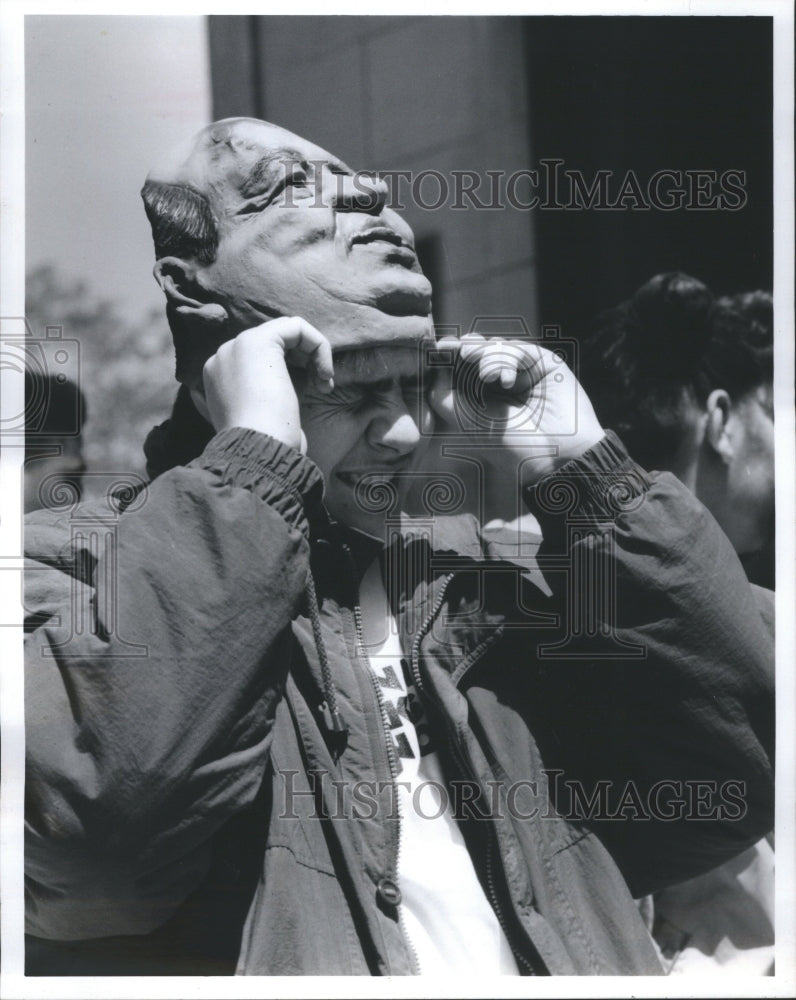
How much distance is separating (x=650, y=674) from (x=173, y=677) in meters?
0.74

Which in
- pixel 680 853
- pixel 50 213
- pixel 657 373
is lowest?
pixel 680 853

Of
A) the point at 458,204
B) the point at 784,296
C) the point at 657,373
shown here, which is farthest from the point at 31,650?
the point at 784,296

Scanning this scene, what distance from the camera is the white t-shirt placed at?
2.04 meters

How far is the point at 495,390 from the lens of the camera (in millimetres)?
2242

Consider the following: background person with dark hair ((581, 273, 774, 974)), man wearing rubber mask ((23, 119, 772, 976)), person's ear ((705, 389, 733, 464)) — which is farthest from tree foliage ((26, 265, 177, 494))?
person's ear ((705, 389, 733, 464))

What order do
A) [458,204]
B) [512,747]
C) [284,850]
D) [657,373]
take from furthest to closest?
1. [657,373]
2. [458,204]
3. [512,747]
4. [284,850]

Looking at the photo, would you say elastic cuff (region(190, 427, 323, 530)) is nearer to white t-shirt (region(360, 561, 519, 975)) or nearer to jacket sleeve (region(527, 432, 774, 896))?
white t-shirt (region(360, 561, 519, 975))

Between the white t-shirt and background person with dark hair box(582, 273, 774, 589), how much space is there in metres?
0.58

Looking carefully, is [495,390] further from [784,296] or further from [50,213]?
[50,213]

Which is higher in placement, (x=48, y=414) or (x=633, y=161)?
(x=633, y=161)

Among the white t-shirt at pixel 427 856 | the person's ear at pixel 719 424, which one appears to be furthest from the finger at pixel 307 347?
the person's ear at pixel 719 424

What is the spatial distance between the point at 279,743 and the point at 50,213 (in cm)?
93

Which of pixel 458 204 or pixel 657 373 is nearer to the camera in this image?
pixel 458 204

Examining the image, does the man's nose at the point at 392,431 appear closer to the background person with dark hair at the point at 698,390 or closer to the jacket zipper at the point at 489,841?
the jacket zipper at the point at 489,841
